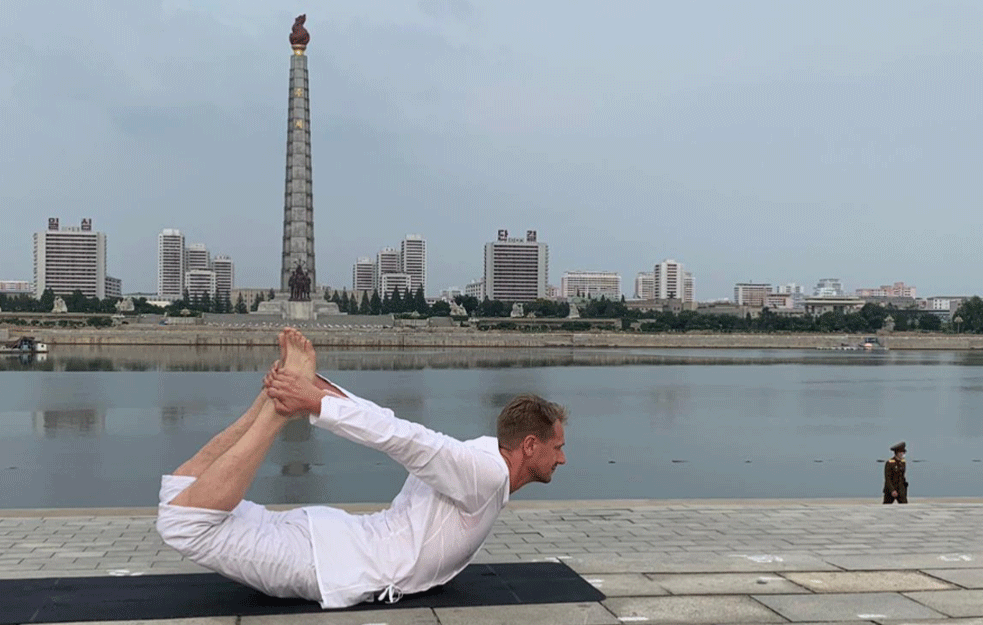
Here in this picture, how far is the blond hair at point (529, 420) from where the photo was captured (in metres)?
3.32

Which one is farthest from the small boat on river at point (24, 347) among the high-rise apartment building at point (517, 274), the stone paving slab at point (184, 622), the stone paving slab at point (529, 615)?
the high-rise apartment building at point (517, 274)

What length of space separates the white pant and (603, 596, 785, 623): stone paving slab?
3.66ft

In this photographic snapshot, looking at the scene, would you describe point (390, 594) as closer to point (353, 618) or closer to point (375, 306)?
point (353, 618)

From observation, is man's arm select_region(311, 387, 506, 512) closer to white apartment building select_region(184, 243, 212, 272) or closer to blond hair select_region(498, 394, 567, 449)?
blond hair select_region(498, 394, 567, 449)

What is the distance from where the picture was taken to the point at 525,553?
5035 mm

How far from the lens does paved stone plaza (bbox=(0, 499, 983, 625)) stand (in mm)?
3537

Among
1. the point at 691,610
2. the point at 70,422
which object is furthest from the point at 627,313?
the point at 691,610

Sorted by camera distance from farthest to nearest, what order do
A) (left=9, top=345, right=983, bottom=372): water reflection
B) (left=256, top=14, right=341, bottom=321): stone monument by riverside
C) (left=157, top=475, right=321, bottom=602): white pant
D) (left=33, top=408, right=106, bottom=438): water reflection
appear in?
(left=256, top=14, right=341, bottom=321): stone monument by riverside
(left=9, top=345, right=983, bottom=372): water reflection
(left=33, top=408, right=106, bottom=438): water reflection
(left=157, top=475, right=321, bottom=602): white pant

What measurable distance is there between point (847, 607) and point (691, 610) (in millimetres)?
610

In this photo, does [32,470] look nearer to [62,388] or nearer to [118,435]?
[118,435]

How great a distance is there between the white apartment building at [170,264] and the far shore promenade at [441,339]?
4366 inches

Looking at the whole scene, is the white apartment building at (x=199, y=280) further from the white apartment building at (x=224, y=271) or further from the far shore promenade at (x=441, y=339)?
the far shore promenade at (x=441, y=339)

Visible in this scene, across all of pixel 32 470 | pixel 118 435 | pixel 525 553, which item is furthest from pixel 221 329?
pixel 525 553

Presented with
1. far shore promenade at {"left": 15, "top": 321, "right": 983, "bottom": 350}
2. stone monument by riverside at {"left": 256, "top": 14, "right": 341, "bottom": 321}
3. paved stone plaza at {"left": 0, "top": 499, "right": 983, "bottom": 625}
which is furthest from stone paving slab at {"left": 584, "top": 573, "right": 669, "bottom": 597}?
stone monument by riverside at {"left": 256, "top": 14, "right": 341, "bottom": 321}
